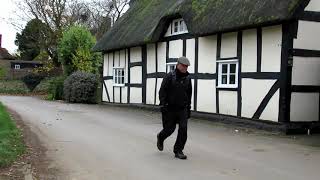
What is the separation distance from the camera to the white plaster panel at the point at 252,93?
50.3ft

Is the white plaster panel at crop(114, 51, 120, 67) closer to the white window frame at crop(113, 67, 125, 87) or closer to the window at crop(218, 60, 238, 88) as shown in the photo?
the white window frame at crop(113, 67, 125, 87)

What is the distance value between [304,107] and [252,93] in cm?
177

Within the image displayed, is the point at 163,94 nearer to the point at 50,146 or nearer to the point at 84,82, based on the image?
the point at 50,146

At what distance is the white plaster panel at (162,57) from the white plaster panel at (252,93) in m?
6.49

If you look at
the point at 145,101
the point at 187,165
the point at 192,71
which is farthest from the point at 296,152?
the point at 145,101

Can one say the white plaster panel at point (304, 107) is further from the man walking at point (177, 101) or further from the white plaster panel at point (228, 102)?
the man walking at point (177, 101)

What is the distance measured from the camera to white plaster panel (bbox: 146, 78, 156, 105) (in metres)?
23.3

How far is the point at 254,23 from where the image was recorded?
14.9 meters

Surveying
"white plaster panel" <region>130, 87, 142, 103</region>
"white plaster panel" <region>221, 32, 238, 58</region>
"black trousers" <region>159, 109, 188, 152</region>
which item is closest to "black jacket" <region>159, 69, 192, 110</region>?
"black trousers" <region>159, 109, 188, 152</region>

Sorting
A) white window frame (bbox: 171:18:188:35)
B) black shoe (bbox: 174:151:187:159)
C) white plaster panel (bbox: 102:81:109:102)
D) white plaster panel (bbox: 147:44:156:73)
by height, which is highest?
white window frame (bbox: 171:18:188:35)

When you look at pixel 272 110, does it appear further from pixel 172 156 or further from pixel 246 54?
pixel 172 156

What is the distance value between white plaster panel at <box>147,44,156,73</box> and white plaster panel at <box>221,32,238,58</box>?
6.07 metres

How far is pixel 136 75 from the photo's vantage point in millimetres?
25188

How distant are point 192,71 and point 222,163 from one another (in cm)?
1026
